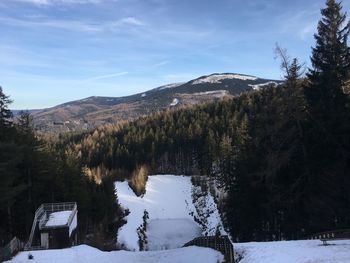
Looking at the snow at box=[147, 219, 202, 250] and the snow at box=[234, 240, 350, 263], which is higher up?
the snow at box=[234, 240, 350, 263]

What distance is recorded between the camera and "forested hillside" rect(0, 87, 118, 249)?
29781 mm

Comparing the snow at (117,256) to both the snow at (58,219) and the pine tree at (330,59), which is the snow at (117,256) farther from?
the pine tree at (330,59)

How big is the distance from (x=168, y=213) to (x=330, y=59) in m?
47.1

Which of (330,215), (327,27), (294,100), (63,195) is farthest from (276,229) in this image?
(63,195)

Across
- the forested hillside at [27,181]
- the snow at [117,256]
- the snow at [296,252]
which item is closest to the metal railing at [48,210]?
the forested hillside at [27,181]

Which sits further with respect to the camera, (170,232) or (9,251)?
(170,232)

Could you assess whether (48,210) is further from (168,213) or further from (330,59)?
(168,213)

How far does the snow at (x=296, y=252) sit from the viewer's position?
47.7 feet

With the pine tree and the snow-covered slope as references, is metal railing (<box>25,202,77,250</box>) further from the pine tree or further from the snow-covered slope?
the pine tree

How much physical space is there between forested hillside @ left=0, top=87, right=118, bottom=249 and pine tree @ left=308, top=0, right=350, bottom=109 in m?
20.5

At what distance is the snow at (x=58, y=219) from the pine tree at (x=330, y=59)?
63.7 feet

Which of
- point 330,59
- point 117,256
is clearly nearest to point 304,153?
point 330,59

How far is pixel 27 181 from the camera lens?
39000mm

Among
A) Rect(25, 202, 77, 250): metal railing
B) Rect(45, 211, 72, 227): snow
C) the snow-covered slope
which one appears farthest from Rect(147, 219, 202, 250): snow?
Rect(45, 211, 72, 227): snow
